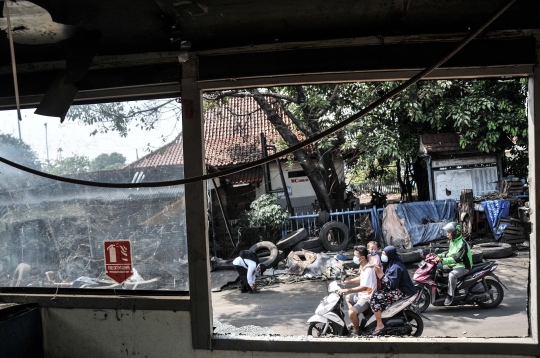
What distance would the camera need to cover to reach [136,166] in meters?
3.56

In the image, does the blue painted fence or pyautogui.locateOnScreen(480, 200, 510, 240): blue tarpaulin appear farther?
the blue painted fence

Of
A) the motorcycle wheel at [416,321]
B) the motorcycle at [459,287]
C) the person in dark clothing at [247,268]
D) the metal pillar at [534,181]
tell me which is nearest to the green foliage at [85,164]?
the metal pillar at [534,181]

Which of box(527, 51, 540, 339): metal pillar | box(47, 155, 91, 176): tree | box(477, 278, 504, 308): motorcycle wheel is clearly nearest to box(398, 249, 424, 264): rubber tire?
box(477, 278, 504, 308): motorcycle wheel

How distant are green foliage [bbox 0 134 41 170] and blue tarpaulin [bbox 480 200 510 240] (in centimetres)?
1254

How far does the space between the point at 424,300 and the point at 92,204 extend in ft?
20.6

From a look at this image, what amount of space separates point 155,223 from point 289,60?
5.17 ft

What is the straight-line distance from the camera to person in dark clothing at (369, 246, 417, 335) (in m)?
6.55

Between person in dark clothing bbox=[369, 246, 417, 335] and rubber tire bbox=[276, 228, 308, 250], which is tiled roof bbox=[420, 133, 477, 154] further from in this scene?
person in dark clothing bbox=[369, 246, 417, 335]

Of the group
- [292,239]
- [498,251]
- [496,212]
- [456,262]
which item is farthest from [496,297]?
[292,239]

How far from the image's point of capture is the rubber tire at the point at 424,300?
796 cm

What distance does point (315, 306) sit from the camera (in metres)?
9.25

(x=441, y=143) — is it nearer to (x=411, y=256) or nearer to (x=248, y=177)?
(x=411, y=256)

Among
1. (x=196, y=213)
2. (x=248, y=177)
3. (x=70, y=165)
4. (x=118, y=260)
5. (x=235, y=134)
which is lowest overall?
(x=118, y=260)

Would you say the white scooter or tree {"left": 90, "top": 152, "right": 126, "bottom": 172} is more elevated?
tree {"left": 90, "top": 152, "right": 126, "bottom": 172}
